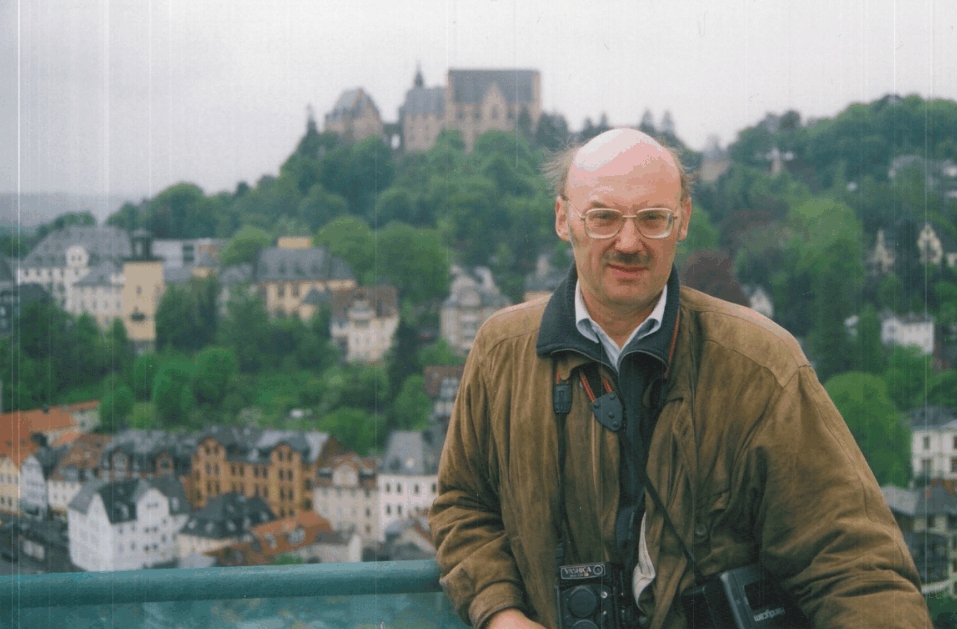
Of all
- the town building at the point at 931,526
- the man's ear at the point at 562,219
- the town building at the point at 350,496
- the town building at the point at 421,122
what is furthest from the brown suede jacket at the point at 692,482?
the town building at the point at 421,122

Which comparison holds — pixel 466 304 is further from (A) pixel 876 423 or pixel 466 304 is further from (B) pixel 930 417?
(B) pixel 930 417

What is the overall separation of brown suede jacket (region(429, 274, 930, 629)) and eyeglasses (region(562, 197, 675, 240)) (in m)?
0.12

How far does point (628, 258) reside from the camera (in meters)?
1.43

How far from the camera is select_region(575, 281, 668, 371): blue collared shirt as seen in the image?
1.46 meters

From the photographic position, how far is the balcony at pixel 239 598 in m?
1.76

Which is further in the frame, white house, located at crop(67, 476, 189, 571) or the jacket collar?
white house, located at crop(67, 476, 189, 571)

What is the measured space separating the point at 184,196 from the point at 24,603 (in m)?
44.4

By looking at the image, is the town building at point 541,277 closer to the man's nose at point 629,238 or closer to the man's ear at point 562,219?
the man's ear at point 562,219

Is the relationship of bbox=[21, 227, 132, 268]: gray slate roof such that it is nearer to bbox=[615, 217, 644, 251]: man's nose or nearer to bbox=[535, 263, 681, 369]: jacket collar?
bbox=[535, 263, 681, 369]: jacket collar

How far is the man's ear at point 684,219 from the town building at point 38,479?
40752 mm

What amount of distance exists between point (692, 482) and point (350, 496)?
40592 mm

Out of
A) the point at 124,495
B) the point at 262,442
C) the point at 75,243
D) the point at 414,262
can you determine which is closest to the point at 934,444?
the point at 414,262

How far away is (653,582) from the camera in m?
1.46

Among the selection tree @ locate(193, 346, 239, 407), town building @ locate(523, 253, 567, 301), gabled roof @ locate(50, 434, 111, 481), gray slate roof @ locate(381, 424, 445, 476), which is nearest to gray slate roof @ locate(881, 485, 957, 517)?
town building @ locate(523, 253, 567, 301)
